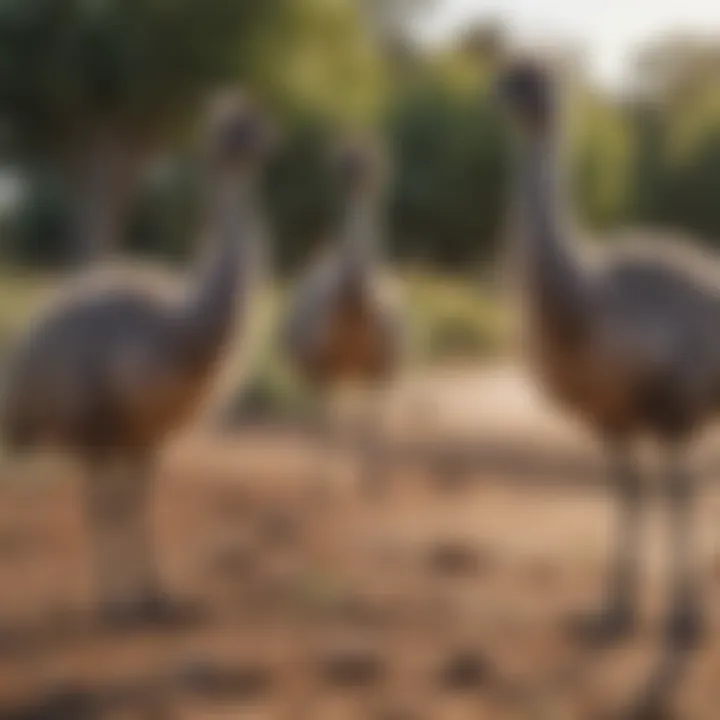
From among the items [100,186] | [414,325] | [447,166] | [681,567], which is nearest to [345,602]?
[681,567]

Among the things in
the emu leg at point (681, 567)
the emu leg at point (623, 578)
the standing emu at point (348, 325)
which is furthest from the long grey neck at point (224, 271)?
the standing emu at point (348, 325)

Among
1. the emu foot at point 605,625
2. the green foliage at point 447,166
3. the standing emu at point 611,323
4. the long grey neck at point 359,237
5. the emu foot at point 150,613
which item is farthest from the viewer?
the green foliage at point 447,166

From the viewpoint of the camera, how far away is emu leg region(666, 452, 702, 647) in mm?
7250

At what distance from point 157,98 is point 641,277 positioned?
64.7 feet

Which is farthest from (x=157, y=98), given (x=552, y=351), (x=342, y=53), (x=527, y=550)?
(x=552, y=351)

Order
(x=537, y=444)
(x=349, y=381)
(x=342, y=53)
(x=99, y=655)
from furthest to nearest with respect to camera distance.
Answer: (x=342, y=53) → (x=537, y=444) → (x=349, y=381) → (x=99, y=655)

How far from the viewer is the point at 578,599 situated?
780 cm

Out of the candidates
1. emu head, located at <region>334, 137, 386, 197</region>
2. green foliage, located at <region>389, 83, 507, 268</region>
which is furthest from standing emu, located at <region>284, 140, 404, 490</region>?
green foliage, located at <region>389, 83, 507, 268</region>

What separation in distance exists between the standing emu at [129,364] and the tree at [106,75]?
703 inches

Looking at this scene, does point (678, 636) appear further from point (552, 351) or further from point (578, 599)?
point (552, 351)

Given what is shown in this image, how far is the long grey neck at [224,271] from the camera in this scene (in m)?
7.39

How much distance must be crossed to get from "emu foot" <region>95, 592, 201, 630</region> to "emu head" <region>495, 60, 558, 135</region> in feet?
8.04

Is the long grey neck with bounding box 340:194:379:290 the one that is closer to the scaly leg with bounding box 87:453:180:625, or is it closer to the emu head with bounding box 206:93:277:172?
the scaly leg with bounding box 87:453:180:625

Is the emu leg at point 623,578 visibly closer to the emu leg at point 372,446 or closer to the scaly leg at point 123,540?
the scaly leg at point 123,540
